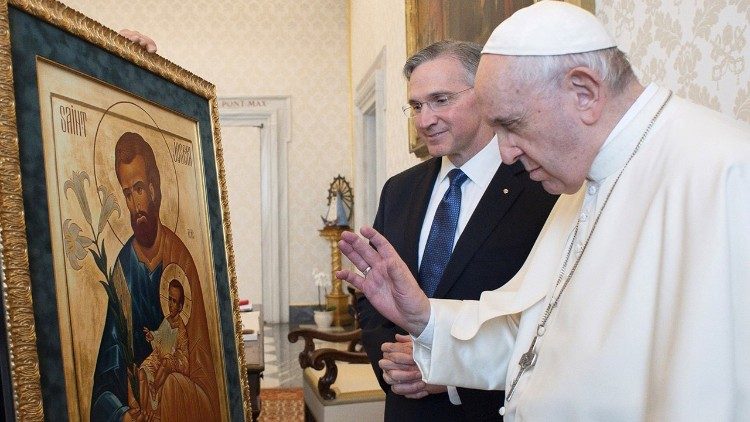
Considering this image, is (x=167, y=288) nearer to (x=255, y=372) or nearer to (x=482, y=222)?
(x=482, y=222)

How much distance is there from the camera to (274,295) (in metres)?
11.2

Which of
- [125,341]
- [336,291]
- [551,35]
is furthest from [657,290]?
[336,291]

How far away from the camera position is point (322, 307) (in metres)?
11.2

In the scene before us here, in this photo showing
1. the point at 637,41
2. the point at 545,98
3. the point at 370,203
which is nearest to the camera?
the point at 545,98

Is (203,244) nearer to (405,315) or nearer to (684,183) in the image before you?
(405,315)

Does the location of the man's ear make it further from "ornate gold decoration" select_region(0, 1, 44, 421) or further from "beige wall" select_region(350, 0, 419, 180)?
"beige wall" select_region(350, 0, 419, 180)

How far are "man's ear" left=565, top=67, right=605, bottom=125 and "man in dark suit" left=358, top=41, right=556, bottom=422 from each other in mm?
951

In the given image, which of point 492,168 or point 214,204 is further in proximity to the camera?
point 492,168

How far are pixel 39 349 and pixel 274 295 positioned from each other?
10002mm

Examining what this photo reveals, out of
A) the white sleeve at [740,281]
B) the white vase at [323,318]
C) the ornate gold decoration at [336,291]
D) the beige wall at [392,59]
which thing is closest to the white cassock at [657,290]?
the white sleeve at [740,281]

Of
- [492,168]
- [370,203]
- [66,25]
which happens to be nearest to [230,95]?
[370,203]

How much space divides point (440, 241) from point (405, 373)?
1.75ft

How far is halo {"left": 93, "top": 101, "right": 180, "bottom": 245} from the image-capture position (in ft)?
5.17

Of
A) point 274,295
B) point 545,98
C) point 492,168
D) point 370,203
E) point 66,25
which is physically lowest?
point 274,295
